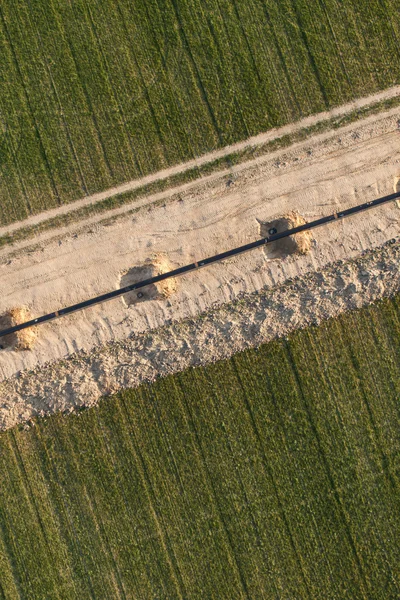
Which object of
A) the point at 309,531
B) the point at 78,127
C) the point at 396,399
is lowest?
the point at 309,531

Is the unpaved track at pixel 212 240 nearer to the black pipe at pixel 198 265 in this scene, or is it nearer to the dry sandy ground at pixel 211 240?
the dry sandy ground at pixel 211 240

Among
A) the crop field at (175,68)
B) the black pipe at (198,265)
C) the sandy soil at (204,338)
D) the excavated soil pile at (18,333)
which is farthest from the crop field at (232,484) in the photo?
the crop field at (175,68)

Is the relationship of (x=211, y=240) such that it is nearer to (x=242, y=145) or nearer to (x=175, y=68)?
(x=242, y=145)

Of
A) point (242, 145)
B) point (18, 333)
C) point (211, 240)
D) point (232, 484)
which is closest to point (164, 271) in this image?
point (211, 240)

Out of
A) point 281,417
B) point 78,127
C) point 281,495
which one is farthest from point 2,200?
point 281,495

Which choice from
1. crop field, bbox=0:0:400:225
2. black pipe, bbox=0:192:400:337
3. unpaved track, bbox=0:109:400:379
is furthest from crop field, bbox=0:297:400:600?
crop field, bbox=0:0:400:225

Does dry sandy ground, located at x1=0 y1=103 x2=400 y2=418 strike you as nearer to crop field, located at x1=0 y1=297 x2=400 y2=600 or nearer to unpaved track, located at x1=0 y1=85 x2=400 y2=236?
unpaved track, located at x1=0 y1=85 x2=400 y2=236

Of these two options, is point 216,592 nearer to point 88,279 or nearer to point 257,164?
point 88,279
